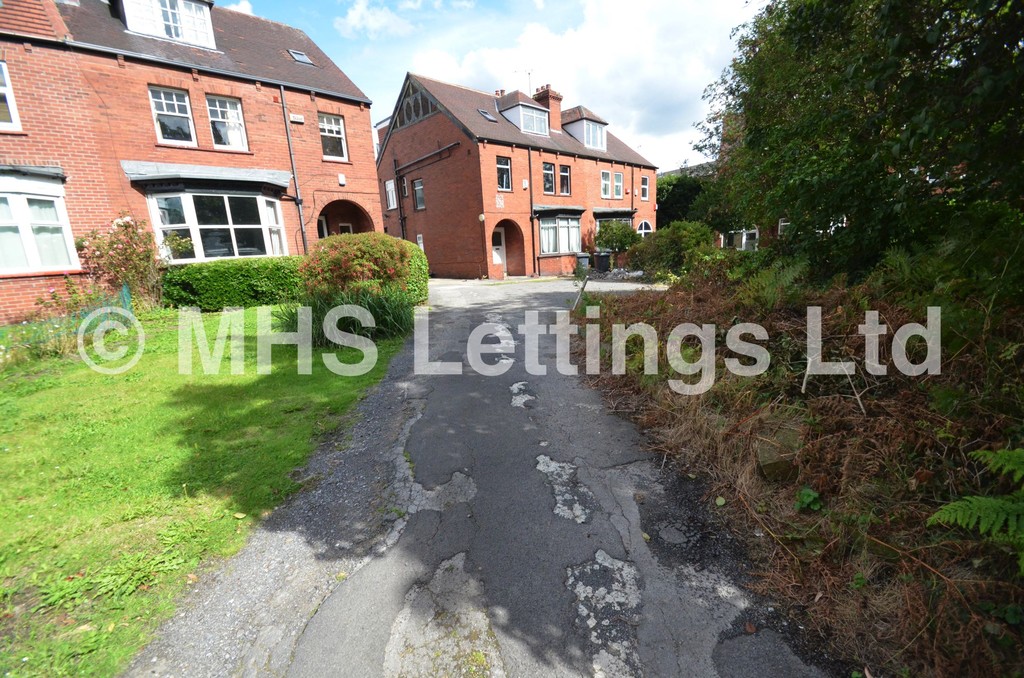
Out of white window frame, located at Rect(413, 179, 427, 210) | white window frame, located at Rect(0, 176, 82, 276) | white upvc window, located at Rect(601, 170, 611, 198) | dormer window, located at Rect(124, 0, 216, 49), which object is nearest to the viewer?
white window frame, located at Rect(0, 176, 82, 276)

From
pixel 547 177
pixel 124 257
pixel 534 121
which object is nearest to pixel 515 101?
pixel 534 121

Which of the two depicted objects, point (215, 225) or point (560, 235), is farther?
point (560, 235)

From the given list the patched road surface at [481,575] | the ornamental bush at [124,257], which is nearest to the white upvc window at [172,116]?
the ornamental bush at [124,257]

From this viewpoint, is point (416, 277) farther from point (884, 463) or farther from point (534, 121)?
point (534, 121)

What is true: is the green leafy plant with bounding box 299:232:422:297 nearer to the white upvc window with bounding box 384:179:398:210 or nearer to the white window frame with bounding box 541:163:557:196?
the white window frame with bounding box 541:163:557:196

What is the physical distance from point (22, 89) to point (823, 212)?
55.8 ft

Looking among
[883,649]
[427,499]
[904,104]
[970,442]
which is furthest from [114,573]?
[904,104]

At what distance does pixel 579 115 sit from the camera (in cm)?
2648

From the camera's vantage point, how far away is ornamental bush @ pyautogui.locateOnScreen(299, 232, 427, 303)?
8.82 m

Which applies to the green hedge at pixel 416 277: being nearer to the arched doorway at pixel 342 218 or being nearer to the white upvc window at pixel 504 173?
the arched doorway at pixel 342 218

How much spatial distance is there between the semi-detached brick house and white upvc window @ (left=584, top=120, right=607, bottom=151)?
1438 cm

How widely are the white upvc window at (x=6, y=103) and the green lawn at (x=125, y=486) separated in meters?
7.94

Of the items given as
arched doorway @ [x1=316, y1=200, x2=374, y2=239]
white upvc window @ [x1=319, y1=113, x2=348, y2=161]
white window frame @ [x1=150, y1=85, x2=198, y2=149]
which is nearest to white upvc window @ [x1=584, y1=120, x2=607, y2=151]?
arched doorway @ [x1=316, y1=200, x2=374, y2=239]

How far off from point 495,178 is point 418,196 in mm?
5813
